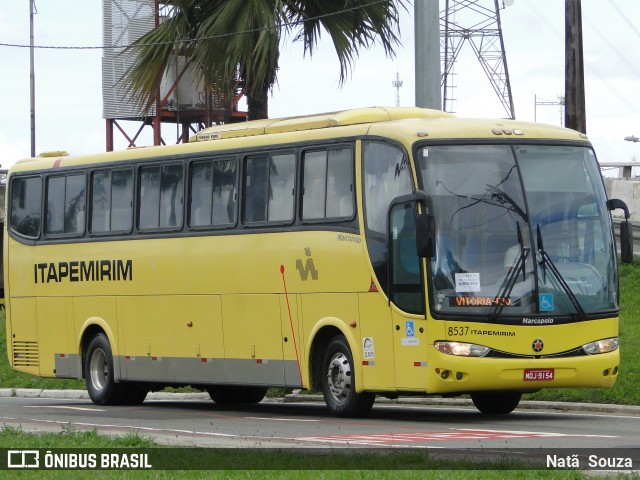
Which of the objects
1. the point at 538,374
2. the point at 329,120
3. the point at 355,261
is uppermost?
the point at 329,120

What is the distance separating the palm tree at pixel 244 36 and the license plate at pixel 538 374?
8732mm

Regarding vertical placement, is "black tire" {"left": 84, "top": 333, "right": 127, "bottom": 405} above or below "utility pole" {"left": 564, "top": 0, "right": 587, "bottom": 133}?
below

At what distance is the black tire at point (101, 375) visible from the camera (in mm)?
22656

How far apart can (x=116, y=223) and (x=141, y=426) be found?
19.3 feet

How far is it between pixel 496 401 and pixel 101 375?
7.00 m

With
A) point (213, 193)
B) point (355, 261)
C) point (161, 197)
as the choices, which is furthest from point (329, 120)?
point (161, 197)

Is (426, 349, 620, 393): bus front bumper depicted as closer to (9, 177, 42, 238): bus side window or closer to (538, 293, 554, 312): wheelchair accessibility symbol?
(538, 293, 554, 312): wheelchair accessibility symbol

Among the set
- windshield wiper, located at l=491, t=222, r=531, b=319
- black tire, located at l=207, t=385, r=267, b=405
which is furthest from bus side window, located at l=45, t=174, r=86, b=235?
windshield wiper, located at l=491, t=222, r=531, b=319

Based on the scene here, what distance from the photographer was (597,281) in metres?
17.2

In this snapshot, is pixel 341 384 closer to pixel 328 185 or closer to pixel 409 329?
pixel 409 329

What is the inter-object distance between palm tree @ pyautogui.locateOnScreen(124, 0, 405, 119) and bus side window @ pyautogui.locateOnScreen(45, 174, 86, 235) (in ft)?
6.67

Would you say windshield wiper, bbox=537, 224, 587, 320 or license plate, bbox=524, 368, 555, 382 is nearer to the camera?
license plate, bbox=524, 368, 555, 382

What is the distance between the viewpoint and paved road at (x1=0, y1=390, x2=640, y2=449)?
44.6ft

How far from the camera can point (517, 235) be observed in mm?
16844
